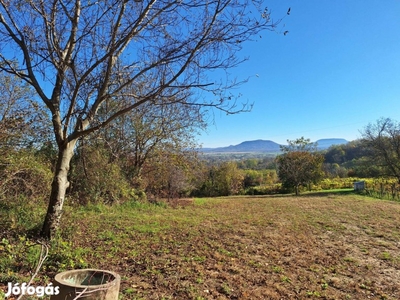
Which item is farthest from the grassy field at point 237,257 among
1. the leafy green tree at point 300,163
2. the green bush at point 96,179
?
the leafy green tree at point 300,163

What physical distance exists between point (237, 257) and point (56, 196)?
11.5 feet

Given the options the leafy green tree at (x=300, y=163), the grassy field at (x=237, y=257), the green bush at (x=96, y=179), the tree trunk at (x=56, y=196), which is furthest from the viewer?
the leafy green tree at (x=300, y=163)

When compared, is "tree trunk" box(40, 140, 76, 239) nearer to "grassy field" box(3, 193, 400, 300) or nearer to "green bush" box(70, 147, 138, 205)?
"grassy field" box(3, 193, 400, 300)

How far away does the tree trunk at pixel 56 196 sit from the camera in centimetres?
499

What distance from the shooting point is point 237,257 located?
5.00 meters

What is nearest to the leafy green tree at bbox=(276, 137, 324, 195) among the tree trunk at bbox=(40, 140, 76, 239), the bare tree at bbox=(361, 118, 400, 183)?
the bare tree at bbox=(361, 118, 400, 183)

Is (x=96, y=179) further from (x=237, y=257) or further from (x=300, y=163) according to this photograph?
(x=300, y=163)

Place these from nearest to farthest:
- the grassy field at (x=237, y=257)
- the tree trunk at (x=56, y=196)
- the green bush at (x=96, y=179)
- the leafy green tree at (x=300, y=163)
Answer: the grassy field at (x=237, y=257)
the tree trunk at (x=56, y=196)
the green bush at (x=96, y=179)
the leafy green tree at (x=300, y=163)

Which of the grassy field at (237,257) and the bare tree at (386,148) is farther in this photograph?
the bare tree at (386,148)

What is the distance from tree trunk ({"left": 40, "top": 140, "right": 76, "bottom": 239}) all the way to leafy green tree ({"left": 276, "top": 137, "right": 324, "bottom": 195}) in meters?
20.2

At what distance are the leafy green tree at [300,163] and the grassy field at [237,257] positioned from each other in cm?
1431

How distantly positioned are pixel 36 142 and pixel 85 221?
2.94m

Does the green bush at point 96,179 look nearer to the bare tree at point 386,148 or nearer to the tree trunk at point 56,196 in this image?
the tree trunk at point 56,196

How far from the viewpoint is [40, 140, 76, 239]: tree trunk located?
499cm
